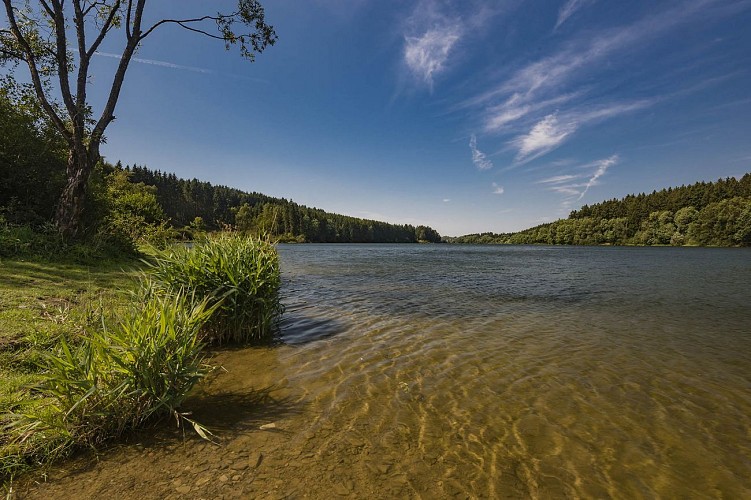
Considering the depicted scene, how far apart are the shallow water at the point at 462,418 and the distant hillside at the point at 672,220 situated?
5199 inches

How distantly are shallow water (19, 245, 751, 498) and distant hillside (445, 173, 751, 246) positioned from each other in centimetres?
13206

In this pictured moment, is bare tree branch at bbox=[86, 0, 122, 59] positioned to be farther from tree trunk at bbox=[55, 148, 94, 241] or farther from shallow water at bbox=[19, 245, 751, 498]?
shallow water at bbox=[19, 245, 751, 498]

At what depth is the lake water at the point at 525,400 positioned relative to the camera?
14.7 ft

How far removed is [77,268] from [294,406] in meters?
12.8

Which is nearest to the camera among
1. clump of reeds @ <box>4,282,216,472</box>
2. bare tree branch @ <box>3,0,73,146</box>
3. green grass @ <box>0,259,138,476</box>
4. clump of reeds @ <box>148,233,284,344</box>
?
clump of reeds @ <box>4,282,216,472</box>

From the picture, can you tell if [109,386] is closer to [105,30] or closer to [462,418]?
[462,418]

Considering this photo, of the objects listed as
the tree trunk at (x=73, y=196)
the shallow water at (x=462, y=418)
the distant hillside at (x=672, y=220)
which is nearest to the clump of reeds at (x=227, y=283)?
the shallow water at (x=462, y=418)

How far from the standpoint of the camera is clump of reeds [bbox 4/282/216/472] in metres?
4.10

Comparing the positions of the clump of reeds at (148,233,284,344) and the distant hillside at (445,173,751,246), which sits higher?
the distant hillside at (445,173,751,246)

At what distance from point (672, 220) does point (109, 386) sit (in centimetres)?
16449

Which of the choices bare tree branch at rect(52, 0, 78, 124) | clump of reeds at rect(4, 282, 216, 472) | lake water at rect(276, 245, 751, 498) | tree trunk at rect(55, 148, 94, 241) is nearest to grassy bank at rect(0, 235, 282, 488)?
clump of reeds at rect(4, 282, 216, 472)

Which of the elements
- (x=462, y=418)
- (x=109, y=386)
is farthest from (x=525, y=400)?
(x=109, y=386)

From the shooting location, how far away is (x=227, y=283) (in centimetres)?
901

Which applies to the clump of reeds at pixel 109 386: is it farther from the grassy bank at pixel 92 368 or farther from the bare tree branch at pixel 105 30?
the bare tree branch at pixel 105 30
